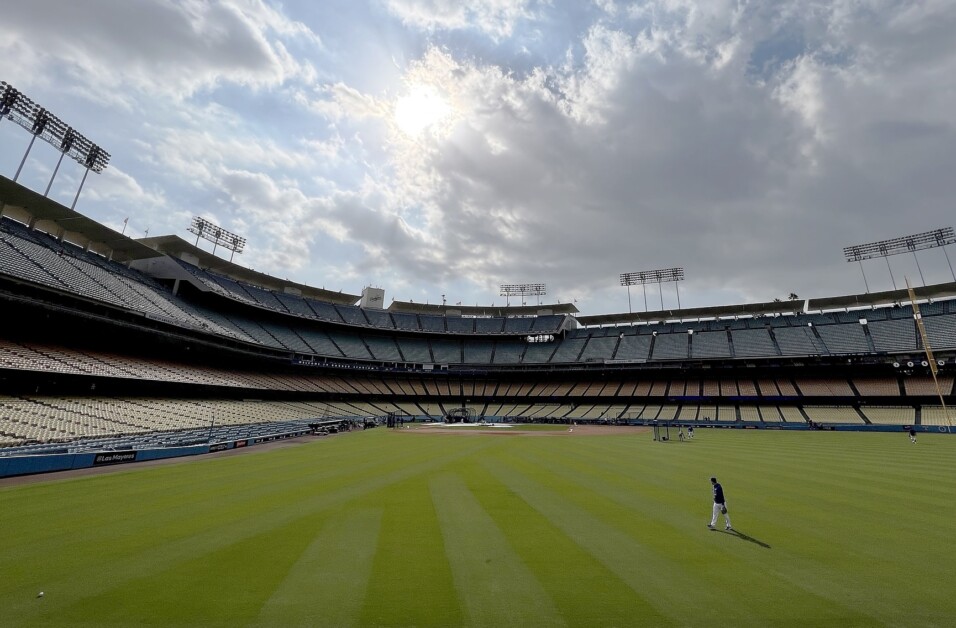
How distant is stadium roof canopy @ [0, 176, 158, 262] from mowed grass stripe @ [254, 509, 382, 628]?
150 feet

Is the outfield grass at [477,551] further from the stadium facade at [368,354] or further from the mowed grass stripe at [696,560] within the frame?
the stadium facade at [368,354]

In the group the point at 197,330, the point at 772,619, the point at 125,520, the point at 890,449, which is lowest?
the point at 125,520

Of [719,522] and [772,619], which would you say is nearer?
[772,619]

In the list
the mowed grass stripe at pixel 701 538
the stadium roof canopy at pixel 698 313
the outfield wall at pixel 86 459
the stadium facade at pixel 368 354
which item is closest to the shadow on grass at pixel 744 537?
the mowed grass stripe at pixel 701 538

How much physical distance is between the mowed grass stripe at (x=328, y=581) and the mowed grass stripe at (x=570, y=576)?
3.09 m

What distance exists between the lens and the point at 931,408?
42.2 meters

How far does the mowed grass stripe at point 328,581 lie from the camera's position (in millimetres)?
5707

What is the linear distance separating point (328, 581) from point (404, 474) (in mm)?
10401

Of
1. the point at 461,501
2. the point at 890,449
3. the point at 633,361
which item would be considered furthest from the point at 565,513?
the point at 633,361

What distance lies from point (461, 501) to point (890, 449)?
31305 mm

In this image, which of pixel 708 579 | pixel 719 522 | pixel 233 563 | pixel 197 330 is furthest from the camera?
pixel 197 330

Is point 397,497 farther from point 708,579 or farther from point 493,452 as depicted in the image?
point 493,452

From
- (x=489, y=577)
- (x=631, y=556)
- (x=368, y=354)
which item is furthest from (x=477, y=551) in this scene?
(x=368, y=354)

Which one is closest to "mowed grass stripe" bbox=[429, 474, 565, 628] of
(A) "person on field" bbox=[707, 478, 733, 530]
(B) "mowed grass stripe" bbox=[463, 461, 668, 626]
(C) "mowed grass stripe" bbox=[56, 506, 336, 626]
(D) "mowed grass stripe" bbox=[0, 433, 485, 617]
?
(B) "mowed grass stripe" bbox=[463, 461, 668, 626]
